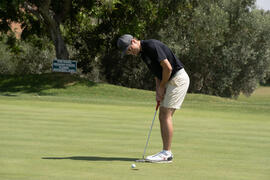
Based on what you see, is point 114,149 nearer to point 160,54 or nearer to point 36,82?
point 160,54

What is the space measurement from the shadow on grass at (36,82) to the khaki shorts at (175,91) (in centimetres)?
2254

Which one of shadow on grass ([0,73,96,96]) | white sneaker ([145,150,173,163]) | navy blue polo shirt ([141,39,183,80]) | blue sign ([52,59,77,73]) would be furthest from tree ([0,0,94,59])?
white sneaker ([145,150,173,163])

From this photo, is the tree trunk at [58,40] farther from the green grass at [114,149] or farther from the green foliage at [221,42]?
the green grass at [114,149]

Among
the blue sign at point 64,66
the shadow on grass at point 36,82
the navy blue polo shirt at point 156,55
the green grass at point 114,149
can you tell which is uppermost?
the navy blue polo shirt at point 156,55

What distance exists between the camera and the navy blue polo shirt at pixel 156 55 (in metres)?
6.89

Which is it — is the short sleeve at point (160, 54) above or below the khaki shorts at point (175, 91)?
above

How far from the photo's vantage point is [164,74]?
6.99 m

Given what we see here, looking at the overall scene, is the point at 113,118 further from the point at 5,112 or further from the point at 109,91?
the point at 109,91

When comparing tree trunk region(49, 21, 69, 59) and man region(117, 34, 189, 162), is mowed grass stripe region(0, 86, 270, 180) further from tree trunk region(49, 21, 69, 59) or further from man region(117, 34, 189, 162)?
tree trunk region(49, 21, 69, 59)

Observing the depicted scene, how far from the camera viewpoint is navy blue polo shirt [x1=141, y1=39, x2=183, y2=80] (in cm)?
689

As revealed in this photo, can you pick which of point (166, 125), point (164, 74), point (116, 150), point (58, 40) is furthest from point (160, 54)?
point (58, 40)

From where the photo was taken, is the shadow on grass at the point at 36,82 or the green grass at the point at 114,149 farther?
the shadow on grass at the point at 36,82

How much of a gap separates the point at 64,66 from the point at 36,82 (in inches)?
78.5

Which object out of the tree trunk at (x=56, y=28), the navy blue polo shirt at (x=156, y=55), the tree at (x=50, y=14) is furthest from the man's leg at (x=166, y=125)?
the tree trunk at (x=56, y=28)
